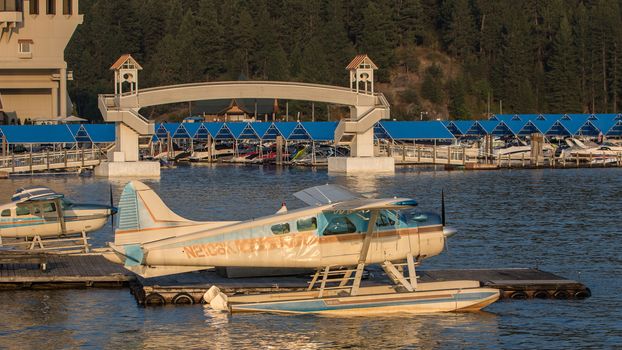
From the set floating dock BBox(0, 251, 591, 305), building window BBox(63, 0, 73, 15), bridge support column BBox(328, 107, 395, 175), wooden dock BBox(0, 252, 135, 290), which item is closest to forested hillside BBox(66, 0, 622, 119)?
building window BBox(63, 0, 73, 15)

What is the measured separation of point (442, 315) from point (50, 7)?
8785 centimetres

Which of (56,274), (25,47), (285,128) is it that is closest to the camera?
(56,274)

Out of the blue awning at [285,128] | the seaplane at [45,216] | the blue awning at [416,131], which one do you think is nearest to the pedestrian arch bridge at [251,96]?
the blue awning at [416,131]

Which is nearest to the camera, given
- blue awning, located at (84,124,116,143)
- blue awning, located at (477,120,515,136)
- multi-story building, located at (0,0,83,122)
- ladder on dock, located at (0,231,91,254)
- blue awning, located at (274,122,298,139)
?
ladder on dock, located at (0,231,91,254)

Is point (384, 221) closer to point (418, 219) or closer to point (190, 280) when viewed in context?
point (418, 219)

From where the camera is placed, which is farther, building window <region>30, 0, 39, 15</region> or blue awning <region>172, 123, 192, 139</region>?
building window <region>30, 0, 39, 15</region>

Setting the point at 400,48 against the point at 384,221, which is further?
the point at 400,48

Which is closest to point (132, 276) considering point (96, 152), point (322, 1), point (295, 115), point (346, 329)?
point (346, 329)

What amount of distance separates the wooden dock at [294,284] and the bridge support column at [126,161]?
47039mm

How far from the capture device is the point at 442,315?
2828 cm

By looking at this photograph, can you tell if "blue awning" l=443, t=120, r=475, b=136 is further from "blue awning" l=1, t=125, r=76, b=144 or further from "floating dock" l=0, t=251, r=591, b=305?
"floating dock" l=0, t=251, r=591, b=305

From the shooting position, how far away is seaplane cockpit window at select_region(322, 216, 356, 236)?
27.8m

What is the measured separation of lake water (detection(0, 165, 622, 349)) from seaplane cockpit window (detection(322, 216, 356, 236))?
76.7 inches

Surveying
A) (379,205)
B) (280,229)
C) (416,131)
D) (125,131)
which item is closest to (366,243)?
(379,205)
